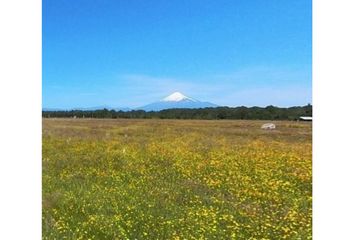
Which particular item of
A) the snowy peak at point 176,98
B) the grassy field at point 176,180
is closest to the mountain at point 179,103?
the snowy peak at point 176,98

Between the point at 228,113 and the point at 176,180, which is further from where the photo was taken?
the point at 176,180

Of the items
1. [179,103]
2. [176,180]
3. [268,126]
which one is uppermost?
[179,103]

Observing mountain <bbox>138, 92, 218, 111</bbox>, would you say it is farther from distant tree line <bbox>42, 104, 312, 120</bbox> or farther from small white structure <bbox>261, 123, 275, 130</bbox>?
small white structure <bbox>261, 123, 275, 130</bbox>

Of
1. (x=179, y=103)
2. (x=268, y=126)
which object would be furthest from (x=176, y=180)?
(x=268, y=126)

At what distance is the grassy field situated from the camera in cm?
231

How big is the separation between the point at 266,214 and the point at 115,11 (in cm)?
144

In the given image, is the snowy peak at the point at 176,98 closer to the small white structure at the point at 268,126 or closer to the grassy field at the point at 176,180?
the grassy field at the point at 176,180

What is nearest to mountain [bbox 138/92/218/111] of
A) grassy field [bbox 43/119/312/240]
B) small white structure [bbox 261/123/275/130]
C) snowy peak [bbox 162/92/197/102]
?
snowy peak [bbox 162/92/197/102]

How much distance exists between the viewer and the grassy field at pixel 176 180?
7.59 ft

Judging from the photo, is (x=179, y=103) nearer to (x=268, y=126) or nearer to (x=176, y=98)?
(x=176, y=98)

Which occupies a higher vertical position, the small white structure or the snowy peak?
the snowy peak

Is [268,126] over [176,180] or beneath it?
over

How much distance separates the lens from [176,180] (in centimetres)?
262
